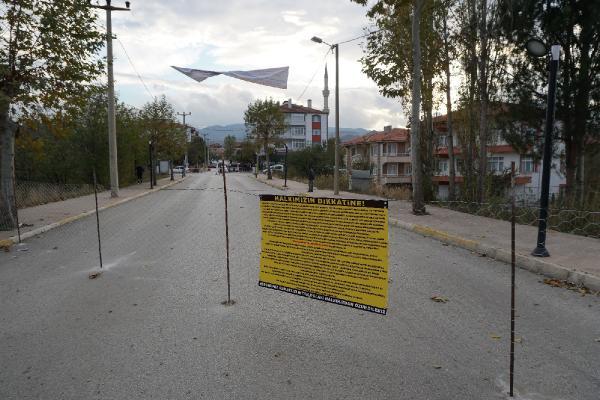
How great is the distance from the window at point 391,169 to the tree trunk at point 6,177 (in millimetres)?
54049

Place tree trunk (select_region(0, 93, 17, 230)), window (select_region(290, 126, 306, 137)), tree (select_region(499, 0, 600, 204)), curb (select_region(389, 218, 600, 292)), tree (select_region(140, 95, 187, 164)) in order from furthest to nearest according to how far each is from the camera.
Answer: window (select_region(290, 126, 306, 137)) → tree (select_region(140, 95, 187, 164)) → tree (select_region(499, 0, 600, 204)) → tree trunk (select_region(0, 93, 17, 230)) → curb (select_region(389, 218, 600, 292))

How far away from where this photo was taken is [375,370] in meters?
3.72

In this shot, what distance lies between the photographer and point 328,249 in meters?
4.50

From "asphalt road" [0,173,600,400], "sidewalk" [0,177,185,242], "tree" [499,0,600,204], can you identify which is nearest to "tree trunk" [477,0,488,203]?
"tree" [499,0,600,204]

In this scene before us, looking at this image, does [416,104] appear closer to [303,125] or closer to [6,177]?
[6,177]

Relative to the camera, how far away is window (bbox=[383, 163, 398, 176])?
204 feet

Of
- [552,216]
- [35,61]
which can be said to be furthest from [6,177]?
[552,216]

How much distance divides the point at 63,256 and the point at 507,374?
7.77 m

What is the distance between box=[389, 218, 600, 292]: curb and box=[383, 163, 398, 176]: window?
5212cm

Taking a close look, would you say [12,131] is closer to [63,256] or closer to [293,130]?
[63,256]

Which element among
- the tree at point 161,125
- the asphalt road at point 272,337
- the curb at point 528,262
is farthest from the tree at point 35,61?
the tree at point 161,125

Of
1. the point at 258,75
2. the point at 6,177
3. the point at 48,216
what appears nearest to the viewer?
the point at 258,75

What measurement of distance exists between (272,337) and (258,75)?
7.42 m

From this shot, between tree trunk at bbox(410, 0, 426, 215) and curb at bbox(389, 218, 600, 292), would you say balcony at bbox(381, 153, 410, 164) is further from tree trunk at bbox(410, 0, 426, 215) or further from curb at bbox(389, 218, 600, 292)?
curb at bbox(389, 218, 600, 292)
